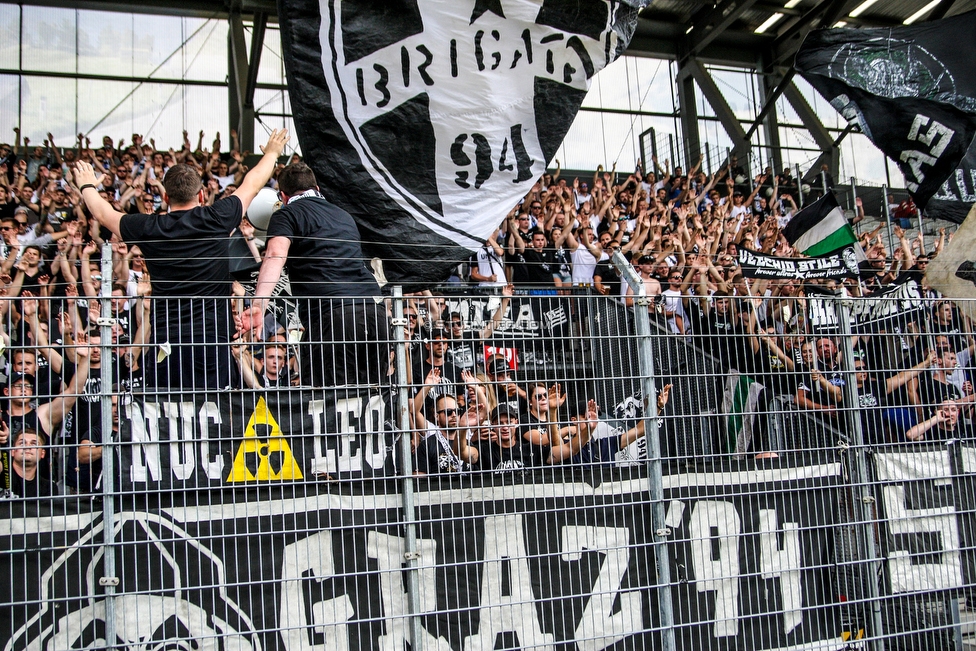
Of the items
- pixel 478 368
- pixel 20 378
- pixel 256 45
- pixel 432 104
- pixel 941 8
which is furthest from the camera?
pixel 256 45

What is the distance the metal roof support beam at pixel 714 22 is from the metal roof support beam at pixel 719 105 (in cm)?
40

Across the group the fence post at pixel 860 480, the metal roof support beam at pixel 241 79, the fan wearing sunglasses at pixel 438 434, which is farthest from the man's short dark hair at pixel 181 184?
the metal roof support beam at pixel 241 79

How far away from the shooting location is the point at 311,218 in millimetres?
4551

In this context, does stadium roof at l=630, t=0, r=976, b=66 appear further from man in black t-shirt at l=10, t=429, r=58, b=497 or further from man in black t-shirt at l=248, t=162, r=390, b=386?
man in black t-shirt at l=10, t=429, r=58, b=497

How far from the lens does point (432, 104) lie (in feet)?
16.4

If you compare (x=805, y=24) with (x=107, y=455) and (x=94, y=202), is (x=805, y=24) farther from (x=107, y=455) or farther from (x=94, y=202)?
(x=107, y=455)

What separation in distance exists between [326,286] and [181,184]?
104 cm

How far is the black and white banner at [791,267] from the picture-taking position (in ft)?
20.0

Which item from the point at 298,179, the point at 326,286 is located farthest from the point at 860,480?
the point at 298,179

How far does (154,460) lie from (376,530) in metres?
1.11

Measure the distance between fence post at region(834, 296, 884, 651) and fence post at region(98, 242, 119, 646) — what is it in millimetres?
4046

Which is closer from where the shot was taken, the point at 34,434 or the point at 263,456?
the point at 34,434

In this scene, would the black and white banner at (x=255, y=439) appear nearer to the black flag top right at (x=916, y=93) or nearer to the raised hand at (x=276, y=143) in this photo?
the raised hand at (x=276, y=143)

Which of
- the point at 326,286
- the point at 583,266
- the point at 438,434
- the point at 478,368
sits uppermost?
the point at 583,266
